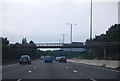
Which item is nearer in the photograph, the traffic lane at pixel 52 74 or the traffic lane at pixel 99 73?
the traffic lane at pixel 52 74

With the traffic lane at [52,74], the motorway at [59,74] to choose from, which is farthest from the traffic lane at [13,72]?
the traffic lane at [52,74]

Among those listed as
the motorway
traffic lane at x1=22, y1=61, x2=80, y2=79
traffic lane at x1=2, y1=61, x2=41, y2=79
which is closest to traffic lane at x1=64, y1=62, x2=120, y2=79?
the motorway

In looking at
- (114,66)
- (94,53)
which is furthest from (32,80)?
(94,53)

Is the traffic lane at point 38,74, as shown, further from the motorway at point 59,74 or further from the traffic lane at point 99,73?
the traffic lane at point 99,73

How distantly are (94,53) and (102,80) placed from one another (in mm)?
116995

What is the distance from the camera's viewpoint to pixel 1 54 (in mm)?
75875

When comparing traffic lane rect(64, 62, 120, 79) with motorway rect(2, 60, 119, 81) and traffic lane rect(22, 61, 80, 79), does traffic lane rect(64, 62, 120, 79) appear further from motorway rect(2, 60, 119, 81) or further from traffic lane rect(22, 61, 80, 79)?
traffic lane rect(22, 61, 80, 79)

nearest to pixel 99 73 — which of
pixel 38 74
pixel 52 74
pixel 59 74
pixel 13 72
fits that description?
pixel 59 74

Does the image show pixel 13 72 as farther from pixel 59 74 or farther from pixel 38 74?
pixel 59 74

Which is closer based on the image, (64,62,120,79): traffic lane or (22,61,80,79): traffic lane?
(22,61,80,79): traffic lane

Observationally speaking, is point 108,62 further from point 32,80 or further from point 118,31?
point 118,31

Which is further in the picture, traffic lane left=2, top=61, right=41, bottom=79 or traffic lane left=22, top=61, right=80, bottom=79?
traffic lane left=2, top=61, right=41, bottom=79

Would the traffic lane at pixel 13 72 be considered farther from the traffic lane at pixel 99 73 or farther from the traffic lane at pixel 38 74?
the traffic lane at pixel 99 73

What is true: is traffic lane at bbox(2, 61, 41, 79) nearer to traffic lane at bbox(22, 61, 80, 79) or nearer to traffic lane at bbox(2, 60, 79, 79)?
traffic lane at bbox(2, 60, 79, 79)
